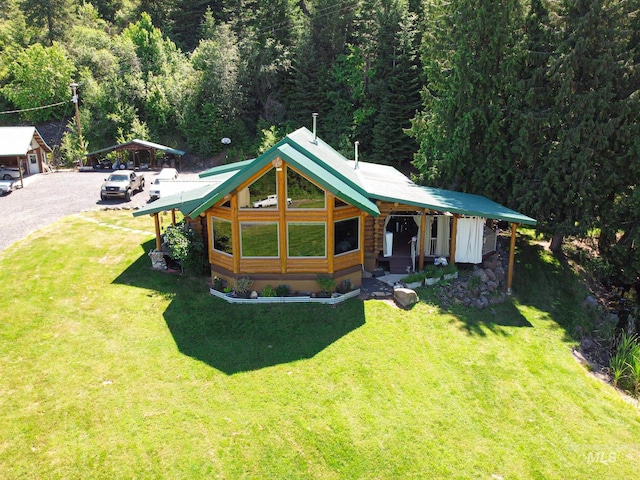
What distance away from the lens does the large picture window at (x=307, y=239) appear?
15359 millimetres

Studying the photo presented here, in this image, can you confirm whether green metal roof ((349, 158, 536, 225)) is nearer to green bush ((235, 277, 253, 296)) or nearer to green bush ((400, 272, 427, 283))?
green bush ((400, 272, 427, 283))

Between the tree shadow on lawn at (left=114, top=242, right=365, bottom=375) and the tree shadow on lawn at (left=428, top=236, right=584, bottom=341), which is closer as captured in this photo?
the tree shadow on lawn at (left=114, top=242, right=365, bottom=375)

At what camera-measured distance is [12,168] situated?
3297 centimetres

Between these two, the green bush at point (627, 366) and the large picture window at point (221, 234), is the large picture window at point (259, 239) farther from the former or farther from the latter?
the green bush at point (627, 366)

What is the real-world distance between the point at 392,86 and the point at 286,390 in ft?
86.9

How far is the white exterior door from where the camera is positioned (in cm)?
3466

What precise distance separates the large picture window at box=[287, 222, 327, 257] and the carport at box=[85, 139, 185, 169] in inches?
983

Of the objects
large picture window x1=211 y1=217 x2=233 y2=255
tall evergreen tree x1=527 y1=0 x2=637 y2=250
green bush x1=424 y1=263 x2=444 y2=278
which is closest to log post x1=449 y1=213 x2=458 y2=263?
green bush x1=424 y1=263 x2=444 y2=278

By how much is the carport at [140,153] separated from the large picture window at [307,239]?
983 inches

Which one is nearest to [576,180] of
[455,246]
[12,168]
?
[455,246]

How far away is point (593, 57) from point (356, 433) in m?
16.7

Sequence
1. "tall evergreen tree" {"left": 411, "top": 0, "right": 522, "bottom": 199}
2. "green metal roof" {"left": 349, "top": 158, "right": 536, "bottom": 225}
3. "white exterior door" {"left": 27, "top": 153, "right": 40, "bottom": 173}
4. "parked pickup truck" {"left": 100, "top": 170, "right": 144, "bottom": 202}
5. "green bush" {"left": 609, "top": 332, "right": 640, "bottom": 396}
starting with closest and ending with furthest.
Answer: "green bush" {"left": 609, "top": 332, "right": 640, "bottom": 396}
"green metal roof" {"left": 349, "top": 158, "right": 536, "bottom": 225}
"tall evergreen tree" {"left": 411, "top": 0, "right": 522, "bottom": 199}
"parked pickup truck" {"left": 100, "top": 170, "right": 144, "bottom": 202}
"white exterior door" {"left": 27, "top": 153, "right": 40, "bottom": 173}

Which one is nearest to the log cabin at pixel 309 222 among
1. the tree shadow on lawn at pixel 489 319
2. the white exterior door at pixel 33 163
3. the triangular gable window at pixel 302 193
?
the triangular gable window at pixel 302 193

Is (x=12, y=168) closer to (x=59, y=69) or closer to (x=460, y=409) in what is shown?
(x=59, y=69)
